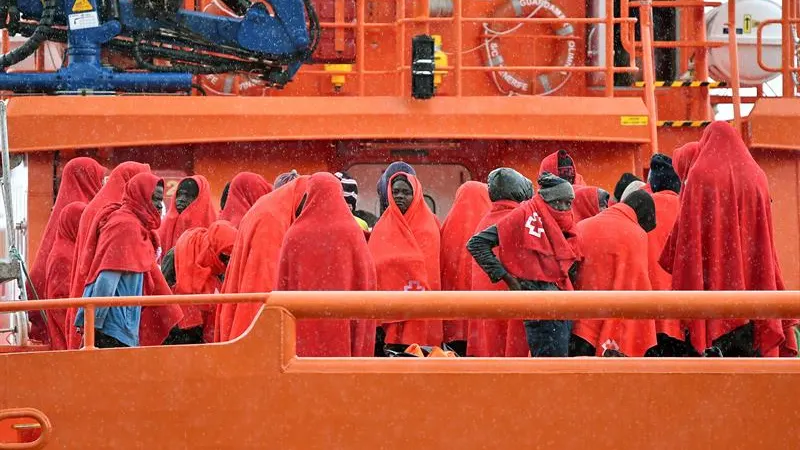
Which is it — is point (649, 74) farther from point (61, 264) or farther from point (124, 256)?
point (124, 256)

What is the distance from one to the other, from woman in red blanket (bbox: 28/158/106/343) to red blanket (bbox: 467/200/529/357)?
2695 mm

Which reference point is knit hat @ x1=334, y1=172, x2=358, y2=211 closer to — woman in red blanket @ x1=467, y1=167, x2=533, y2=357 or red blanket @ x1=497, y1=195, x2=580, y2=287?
woman in red blanket @ x1=467, y1=167, x2=533, y2=357

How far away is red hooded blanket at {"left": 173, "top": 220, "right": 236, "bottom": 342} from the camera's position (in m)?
8.08

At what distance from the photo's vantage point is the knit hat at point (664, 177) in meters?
8.22

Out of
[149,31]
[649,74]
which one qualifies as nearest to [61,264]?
[149,31]

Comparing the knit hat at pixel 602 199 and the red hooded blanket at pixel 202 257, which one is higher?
the knit hat at pixel 602 199

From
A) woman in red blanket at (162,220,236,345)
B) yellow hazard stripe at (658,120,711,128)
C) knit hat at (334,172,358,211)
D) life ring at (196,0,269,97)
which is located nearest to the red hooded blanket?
woman in red blanket at (162,220,236,345)

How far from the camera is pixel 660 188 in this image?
325 inches

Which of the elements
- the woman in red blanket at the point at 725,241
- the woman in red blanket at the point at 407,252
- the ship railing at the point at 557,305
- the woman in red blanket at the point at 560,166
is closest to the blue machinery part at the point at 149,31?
the woman in red blanket at the point at 560,166

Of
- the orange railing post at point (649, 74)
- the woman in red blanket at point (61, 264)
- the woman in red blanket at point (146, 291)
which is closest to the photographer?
the woman in red blanket at point (146, 291)

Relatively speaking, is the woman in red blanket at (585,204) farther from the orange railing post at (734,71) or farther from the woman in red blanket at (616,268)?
the orange railing post at (734,71)

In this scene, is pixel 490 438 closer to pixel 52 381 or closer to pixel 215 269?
pixel 52 381

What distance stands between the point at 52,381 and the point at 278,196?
85.6 inches

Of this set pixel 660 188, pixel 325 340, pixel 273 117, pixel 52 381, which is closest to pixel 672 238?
pixel 660 188
